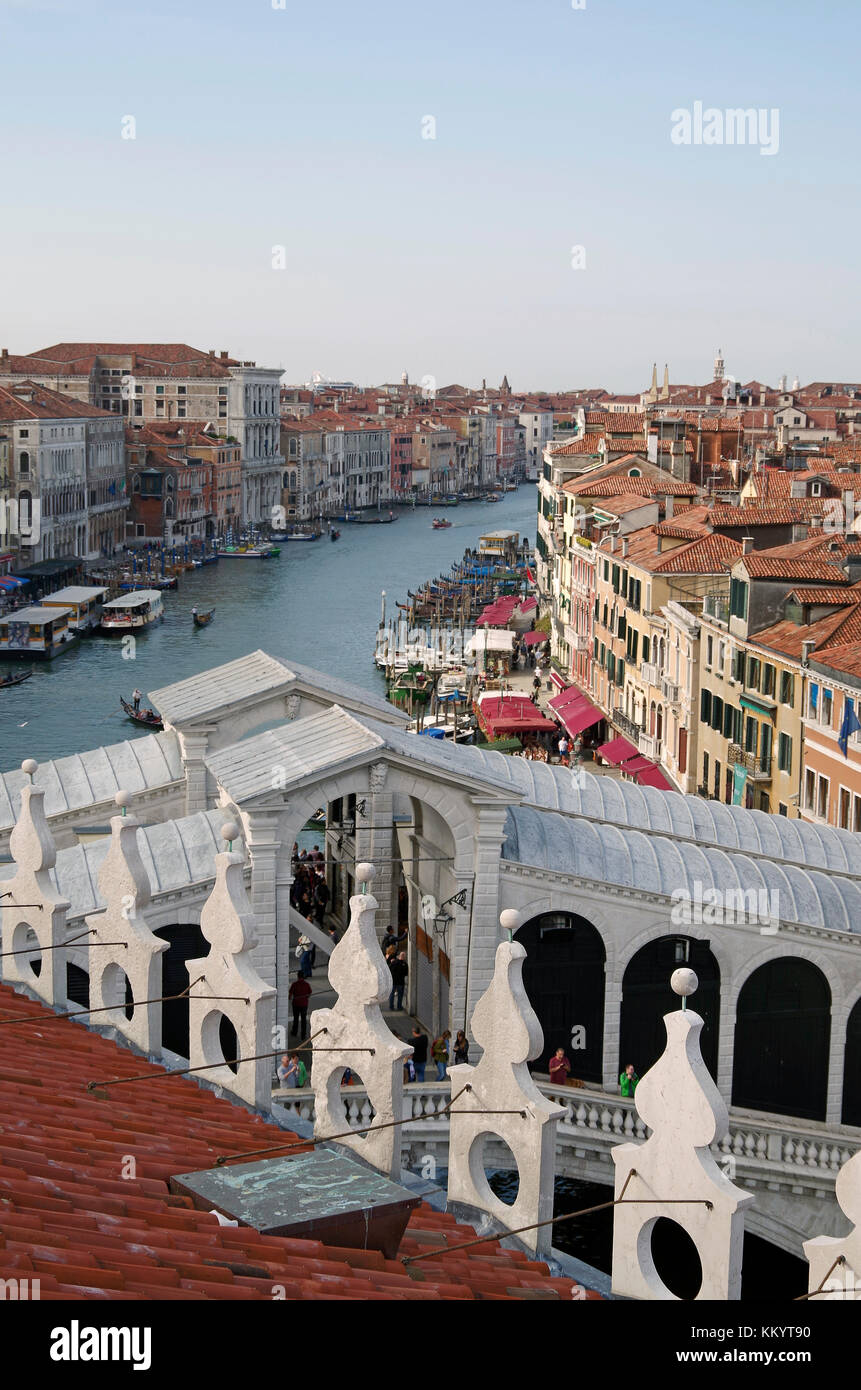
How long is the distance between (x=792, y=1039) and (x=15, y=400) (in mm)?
60080

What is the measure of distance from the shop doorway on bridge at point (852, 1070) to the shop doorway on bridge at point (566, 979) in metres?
1.76

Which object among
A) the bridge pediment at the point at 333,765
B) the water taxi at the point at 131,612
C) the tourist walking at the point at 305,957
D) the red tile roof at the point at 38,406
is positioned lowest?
the water taxi at the point at 131,612

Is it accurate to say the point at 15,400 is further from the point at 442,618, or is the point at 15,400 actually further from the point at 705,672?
the point at 705,672

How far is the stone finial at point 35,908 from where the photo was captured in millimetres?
6922

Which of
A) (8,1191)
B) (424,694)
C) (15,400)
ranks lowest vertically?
(424,694)

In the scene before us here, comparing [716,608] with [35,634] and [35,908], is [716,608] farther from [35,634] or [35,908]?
[35,634]

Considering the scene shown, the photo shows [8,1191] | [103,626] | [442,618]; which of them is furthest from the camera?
[442,618]

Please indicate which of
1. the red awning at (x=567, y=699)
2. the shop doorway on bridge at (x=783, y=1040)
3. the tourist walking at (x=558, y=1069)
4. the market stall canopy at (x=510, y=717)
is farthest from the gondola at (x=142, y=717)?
the tourist walking at (x=558, y=1069)

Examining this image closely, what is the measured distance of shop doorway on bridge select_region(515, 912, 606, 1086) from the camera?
41.5 feet

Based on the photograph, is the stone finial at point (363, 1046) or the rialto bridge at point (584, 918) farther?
the rialto bridge at point (584, 918)

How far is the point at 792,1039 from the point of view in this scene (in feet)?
42.2

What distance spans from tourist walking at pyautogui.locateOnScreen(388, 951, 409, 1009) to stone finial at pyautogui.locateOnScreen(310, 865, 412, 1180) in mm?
7930

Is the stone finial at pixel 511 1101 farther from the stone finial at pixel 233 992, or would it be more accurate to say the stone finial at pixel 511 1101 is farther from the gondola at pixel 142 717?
the gondola at pixel 142 717
